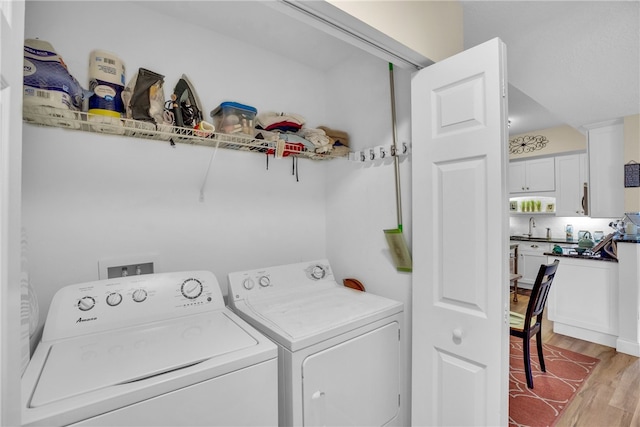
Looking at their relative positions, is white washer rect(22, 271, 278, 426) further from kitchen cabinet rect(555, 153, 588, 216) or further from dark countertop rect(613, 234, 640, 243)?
kitchen cabinet rect(555, 153, 588, 216)

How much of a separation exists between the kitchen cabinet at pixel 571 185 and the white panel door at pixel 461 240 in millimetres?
4895

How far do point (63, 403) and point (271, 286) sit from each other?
1.06 metres

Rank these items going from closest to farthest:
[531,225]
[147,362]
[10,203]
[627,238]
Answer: [10,203]
[147,362]
[627,238]
[531,225]

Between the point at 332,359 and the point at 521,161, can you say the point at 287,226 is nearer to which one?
the point at 332,359

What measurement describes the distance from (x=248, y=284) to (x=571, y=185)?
5664mm

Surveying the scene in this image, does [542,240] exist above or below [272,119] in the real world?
below

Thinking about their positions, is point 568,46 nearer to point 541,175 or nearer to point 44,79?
point 44,79

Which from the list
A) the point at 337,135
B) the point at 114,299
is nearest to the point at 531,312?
the point at 337,135

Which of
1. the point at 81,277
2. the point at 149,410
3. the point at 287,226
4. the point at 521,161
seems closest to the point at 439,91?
the point at 287,226

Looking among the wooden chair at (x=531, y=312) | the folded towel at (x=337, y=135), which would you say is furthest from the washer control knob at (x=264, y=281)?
the wooden chair at (x=531, y=312)

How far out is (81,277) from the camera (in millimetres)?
1442

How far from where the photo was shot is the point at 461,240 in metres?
1.38

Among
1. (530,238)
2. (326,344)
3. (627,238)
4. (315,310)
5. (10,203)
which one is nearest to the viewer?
(10,203)

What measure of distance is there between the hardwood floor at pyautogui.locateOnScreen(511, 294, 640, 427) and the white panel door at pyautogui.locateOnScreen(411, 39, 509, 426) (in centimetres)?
128
